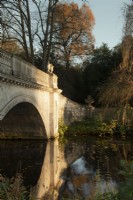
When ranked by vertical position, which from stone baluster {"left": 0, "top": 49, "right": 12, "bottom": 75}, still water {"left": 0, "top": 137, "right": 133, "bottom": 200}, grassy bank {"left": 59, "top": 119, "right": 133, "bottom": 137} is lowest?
still water {"left": 0, "top": 137, "right": 133, "bottom": 200}

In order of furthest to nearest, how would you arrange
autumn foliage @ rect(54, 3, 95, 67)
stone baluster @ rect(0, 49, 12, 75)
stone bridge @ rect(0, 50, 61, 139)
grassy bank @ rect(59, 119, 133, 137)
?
autumn foliage @ rect(54, 3, 95, 67), grassy bank @ rect(59, 119, 133, 137), stone bridge @ rect(0, 50, 61, 139), stone baluster @ rect(0, 49, 12, 75)

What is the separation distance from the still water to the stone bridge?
76 centimetres

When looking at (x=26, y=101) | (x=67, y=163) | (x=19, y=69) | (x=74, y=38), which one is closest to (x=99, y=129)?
(x=67, y=163)

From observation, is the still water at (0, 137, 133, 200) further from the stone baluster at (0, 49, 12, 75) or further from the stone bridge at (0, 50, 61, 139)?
the stone baluster at (0, 49, 12, 75)

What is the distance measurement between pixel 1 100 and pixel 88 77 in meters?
15.8

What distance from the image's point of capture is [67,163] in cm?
1198

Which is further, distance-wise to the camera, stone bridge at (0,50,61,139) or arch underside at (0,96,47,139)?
arch underside at (0,96,47,139)

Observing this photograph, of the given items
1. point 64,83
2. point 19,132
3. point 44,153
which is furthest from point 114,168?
point 64,83

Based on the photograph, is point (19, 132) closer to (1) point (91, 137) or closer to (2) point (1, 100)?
(1) point (91, 137)

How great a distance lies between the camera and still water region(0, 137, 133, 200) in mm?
8539

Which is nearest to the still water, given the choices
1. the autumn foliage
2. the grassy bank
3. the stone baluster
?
the grassy bank

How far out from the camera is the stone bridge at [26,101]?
986cm

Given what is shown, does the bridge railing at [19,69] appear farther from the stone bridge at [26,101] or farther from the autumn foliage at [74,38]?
the autumn foliage at [74,38]

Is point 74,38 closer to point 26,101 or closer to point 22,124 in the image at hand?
point 22,124
